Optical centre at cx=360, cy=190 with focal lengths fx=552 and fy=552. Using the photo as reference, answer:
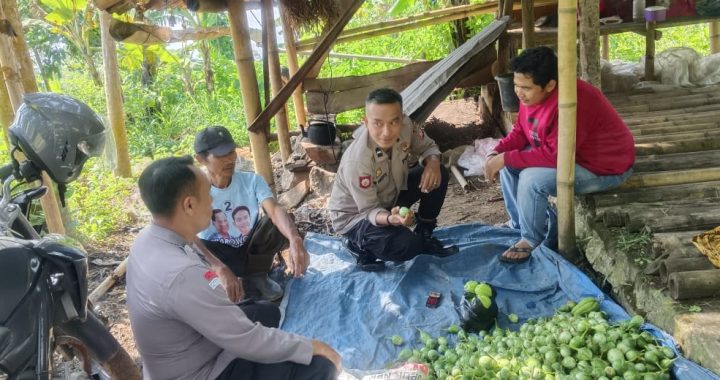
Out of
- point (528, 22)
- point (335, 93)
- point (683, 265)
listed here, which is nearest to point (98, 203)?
point (335, 93)

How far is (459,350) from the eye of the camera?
2.83 m

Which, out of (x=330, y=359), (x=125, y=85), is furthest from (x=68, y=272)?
(x=125, y=85)

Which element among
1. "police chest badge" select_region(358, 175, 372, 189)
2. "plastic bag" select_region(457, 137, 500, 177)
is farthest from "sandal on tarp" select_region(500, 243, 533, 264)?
"plastic bag" select_region(457, 137, 500, 177)

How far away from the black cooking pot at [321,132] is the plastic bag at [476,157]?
5.10ft

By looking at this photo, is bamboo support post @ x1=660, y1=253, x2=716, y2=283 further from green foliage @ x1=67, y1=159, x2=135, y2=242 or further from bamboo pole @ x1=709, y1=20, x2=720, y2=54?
bamboo pole @ x1=709, y1=20, x2=720, y2=54

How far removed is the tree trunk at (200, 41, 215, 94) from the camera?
14.3 metres

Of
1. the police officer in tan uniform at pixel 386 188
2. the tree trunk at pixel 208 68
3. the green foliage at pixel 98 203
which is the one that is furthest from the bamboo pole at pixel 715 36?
the tree trunk at pixel 208 68

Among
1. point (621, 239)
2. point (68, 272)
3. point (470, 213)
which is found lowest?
point (470, 213)

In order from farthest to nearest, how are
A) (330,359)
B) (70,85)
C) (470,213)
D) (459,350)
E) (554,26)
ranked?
(70,85)
(554,26)
(470,213)
(459,350)
(330,359)

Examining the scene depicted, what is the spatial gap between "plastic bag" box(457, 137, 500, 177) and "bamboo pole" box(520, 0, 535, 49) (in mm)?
1182

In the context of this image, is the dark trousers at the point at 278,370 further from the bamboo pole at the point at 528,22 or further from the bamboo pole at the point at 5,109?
the bamboo pole at the point at 528,22

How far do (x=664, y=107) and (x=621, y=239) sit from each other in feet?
10.9

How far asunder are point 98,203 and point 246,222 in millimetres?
4244

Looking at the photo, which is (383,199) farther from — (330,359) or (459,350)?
(330,359)
